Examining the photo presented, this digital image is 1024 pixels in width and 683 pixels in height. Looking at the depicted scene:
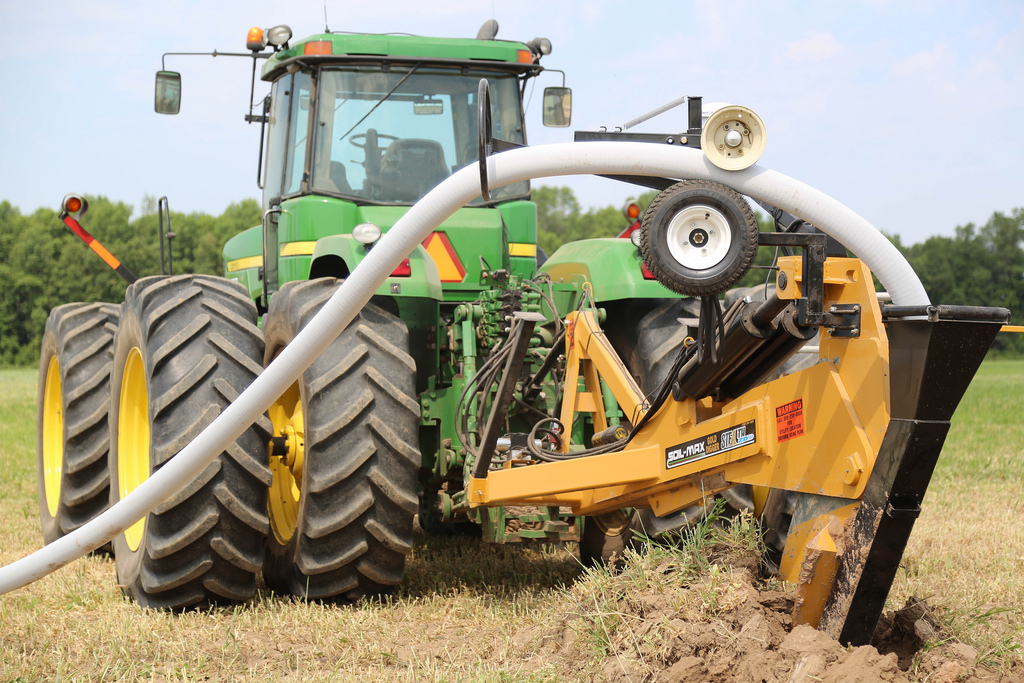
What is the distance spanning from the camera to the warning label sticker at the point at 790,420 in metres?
3.16

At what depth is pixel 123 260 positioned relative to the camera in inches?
1781

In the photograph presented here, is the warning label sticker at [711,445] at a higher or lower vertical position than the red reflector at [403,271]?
lower

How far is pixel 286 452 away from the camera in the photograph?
4770mm

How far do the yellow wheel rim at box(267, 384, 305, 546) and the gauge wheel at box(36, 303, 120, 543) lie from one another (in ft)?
3.72

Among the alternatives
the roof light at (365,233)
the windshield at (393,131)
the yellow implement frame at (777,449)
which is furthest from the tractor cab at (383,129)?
the yellow implement frame at (777,449)

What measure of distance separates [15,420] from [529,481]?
459 inches

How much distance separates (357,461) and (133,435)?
171 centimetres

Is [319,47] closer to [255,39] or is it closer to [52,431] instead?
[255,39]

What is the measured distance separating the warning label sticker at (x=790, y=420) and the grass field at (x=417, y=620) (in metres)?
0.57

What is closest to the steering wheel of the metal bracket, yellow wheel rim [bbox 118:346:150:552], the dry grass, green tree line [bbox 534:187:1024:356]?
yellow wheel rim [bbox 118:346:150:552]

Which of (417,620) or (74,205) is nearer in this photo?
(417,620)

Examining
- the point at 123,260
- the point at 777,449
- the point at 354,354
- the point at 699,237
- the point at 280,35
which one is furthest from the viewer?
the point at 123,260

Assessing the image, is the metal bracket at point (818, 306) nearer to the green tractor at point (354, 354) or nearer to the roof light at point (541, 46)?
the green tractor at point (354, 354)

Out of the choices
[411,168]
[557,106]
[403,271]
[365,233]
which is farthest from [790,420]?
[557,106]
